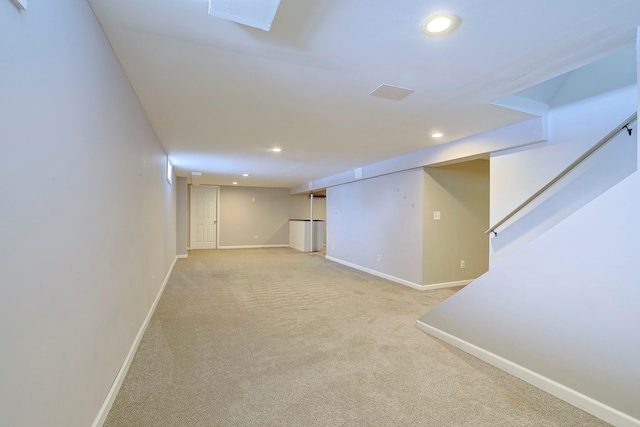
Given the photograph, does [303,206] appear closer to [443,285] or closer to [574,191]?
[443,285]

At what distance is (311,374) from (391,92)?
233 cm

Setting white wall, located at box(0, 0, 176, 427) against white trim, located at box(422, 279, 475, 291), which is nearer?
white wall, located at box(0, 0, 176, 427)

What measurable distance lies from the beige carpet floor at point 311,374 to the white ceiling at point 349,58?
7.28ft

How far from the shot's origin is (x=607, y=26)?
1.66 meters

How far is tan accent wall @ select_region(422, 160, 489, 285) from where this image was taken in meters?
A: 4.78

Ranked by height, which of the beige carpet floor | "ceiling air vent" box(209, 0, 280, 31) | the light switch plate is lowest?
the beige carpet floor

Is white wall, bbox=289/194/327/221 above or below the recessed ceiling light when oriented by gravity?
below

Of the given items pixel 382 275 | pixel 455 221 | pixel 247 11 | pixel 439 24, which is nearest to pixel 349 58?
pixel 439 24

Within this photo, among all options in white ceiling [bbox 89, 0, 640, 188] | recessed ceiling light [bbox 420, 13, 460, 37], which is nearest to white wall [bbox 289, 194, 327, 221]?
white ceiling [bbox 89, 0, 640, 188]

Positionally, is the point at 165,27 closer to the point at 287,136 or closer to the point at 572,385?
the point at 287,136

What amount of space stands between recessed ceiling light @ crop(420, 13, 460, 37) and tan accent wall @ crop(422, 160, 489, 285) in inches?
129

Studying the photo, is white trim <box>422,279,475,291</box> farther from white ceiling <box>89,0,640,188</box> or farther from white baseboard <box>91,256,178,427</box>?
white baseboard <box>91,256,178,427</box>

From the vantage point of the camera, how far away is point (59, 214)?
1190mm

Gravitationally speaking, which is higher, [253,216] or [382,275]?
[253,216]
